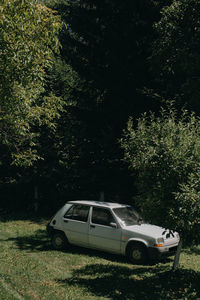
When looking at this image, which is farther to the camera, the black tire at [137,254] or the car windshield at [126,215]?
the car windshield at [126,215]

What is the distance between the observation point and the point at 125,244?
10.0m

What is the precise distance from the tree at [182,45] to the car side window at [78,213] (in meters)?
6.89

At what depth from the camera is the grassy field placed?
7.31 m

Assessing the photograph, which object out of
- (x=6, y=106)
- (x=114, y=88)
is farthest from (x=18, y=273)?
(x=114, y=88)

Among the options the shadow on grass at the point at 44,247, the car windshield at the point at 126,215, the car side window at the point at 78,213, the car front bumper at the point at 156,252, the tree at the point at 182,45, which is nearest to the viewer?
the car front bumper at the point at 156,252

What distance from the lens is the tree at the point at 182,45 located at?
14.2m

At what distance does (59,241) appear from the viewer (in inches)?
453

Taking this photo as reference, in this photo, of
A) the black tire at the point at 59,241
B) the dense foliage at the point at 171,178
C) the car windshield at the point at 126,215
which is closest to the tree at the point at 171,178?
the dense foliage at the point at 171,178

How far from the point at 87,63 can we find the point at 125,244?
10911mm

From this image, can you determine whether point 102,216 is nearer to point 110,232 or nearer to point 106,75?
point 110,232

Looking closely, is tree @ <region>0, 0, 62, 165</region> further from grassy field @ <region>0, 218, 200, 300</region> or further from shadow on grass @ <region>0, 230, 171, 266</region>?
shadow on grass @ <region>0, 230, 171, 266</region>

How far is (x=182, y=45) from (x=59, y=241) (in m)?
10.3

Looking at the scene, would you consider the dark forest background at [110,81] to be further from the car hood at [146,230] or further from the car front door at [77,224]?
the car hood at [146,230]

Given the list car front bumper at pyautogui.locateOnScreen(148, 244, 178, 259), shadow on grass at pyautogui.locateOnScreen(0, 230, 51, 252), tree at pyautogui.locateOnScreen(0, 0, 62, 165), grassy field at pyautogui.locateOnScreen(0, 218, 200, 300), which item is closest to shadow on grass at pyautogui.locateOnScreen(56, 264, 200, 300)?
grassy field at pyautogui.locateOnScreen(0, 218, 200, 300)
